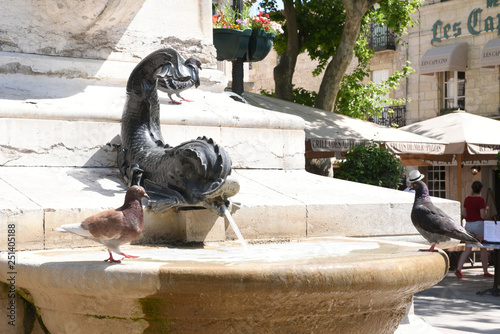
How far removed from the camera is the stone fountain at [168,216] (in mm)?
2514

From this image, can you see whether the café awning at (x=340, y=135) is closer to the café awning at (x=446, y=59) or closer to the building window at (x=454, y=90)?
the café awning at (x=446, y=59)

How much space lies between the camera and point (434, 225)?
344 cm

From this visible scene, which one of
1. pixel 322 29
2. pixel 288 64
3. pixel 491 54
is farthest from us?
pixel 491 54

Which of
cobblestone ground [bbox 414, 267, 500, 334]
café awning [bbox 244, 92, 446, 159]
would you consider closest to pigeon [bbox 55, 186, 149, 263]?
cobblestone ground [bbox 414, 267, 500, 334]

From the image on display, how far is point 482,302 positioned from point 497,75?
17791 millimetres

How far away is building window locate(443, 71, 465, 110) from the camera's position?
85.1ft

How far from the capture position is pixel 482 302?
8258 mm

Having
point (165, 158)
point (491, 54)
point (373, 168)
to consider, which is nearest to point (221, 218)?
point (165, 158)

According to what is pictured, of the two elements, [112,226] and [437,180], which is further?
[437,180]

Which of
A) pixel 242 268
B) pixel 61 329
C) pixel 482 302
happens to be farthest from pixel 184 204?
pixel 482 302

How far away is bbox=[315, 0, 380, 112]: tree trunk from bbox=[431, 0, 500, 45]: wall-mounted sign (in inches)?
469

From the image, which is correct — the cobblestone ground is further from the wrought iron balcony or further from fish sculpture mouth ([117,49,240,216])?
the wrought iron balcony

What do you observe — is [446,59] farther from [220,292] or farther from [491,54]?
[220,292]

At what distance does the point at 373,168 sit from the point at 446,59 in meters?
15.6
